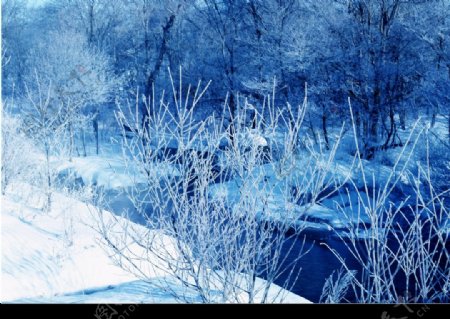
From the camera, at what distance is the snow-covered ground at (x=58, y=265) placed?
429 centimetres

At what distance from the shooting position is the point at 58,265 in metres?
5.31

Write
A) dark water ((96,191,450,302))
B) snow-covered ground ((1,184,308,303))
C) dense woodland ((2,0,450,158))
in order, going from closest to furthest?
snow-covered ground ((1,184,308,303)), dark water ((96,191,450,302)), dense woodland ((2,0,450,158))

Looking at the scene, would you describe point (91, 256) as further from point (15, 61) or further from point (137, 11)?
point (137, 11)

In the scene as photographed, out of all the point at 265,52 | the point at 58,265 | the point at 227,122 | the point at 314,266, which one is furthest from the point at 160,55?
the point at 58,265

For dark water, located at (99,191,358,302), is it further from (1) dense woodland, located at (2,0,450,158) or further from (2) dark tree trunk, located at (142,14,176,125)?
(2) dark tree trunk, located at (142,14,176,125)

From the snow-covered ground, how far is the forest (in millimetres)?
26

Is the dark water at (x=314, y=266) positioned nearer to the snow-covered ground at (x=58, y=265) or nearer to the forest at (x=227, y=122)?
the forest at (x=227, y=122)

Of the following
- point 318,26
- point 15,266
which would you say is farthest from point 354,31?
point 15,266

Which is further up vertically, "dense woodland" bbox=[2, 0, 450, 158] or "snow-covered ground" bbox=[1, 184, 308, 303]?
"dense woodland" bbox=[2, 0, 450, 158]

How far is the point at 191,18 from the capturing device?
44.2 ft

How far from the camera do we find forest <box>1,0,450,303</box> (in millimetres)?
4570

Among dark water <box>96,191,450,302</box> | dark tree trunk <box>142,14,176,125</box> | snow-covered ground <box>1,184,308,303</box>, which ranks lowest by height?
dark water <box>96,191,450,302</box>

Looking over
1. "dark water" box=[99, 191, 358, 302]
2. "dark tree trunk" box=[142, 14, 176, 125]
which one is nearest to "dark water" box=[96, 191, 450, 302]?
"dark water" box=[99, 191, 358, 302]

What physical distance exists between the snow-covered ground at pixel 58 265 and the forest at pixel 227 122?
0.09 ft
